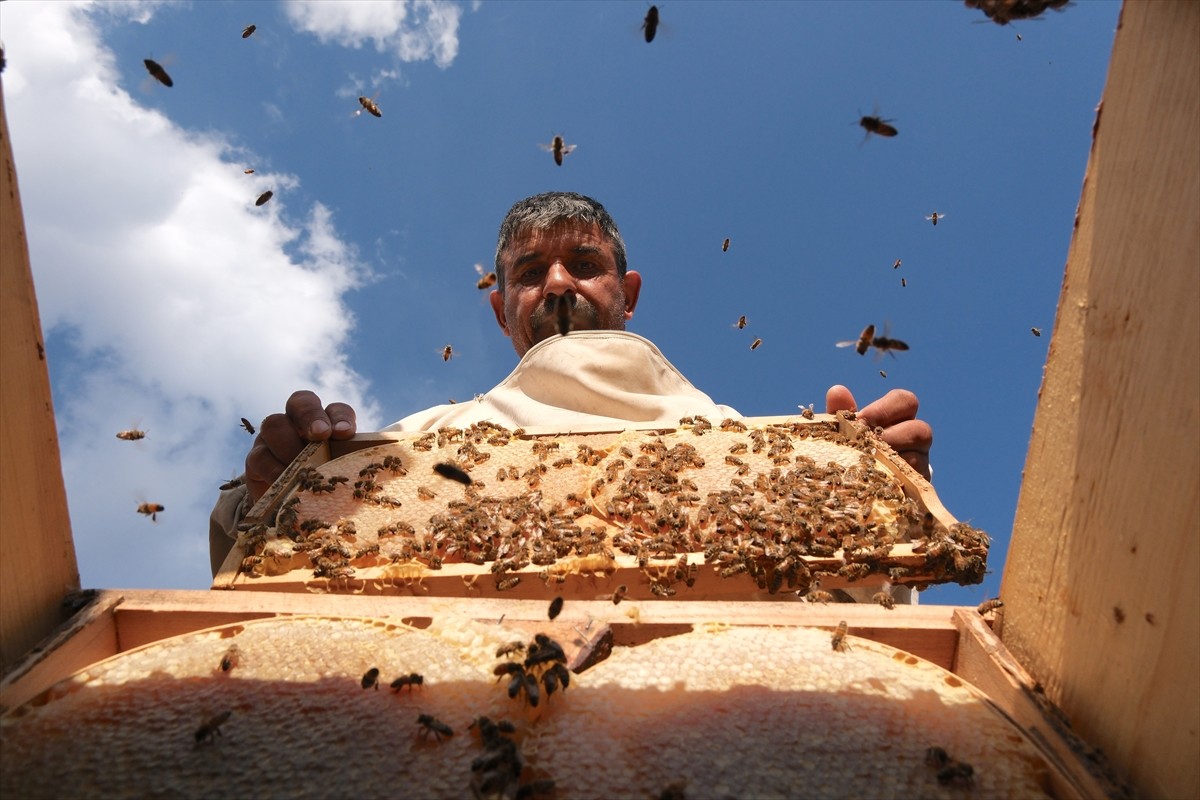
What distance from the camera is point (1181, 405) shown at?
148cm

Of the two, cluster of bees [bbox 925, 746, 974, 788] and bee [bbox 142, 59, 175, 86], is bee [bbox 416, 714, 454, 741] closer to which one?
cluster of bees [bbox 925, 746, 974, 788]

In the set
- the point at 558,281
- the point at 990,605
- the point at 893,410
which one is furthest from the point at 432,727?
the point at 558,281

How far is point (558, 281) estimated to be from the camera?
7328 millimetres

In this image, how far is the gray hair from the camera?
7.59 metres

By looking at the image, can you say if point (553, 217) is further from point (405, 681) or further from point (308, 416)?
point (405, 681)

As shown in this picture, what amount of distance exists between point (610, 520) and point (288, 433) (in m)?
2.33

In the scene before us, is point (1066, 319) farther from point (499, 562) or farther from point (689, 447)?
point (689, 447)

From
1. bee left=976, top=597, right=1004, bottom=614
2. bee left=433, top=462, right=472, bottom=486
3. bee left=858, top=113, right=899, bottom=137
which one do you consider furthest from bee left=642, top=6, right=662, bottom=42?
bee left=976, top=597, right=1004, bottom=614

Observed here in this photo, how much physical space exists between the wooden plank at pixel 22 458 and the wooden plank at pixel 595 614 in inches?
10.5

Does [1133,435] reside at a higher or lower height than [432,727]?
higher

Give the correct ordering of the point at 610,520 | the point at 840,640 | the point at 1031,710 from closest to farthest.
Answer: the point at 1031,710, the point at 840,640, the point at 610,520

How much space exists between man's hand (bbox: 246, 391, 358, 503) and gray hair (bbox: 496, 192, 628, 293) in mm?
3535

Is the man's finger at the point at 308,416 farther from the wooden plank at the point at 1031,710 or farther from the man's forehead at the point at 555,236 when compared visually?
the wooden plank at the point at 1031,710

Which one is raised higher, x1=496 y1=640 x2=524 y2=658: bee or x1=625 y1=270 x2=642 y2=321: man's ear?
x1=625 y1=270 x2=642 y2=321: man's ear
